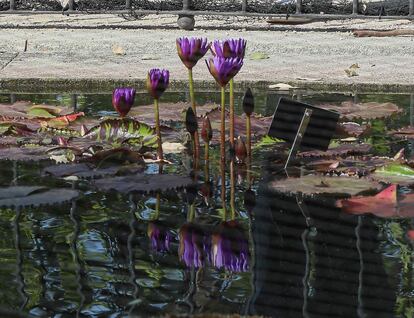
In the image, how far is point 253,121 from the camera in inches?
135

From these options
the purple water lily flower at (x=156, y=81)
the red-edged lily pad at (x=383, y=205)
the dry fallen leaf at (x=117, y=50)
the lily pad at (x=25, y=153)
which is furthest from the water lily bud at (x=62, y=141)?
the dry fallen leaf at (x=117, y=50)

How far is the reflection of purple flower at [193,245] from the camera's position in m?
2.02

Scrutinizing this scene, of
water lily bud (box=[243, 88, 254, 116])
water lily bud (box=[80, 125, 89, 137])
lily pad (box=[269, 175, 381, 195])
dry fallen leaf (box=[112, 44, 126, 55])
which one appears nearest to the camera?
A: lily pad (box=[269, 175, 381, 195])

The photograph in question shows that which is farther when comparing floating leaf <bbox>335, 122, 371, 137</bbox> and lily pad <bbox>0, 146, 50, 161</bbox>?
floating leaf <bbox>335, 122, 371, 137</bbox>

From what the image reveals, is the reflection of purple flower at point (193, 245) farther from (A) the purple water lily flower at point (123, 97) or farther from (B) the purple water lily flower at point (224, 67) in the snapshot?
(A) the purple water lily flower at point (123, 97)

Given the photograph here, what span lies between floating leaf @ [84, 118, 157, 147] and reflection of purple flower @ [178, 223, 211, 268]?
0.85m

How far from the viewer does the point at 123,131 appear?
3104 millimetres

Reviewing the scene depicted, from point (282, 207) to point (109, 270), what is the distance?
0.60m

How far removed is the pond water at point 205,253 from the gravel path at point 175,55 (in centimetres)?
207

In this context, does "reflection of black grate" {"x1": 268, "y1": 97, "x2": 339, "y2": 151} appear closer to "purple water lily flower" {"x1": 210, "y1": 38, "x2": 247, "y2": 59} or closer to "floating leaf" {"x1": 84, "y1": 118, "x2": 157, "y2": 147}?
"purple water lily flower" {"x1": 210, "y1": 38, "x2": 247, "y2": 59}

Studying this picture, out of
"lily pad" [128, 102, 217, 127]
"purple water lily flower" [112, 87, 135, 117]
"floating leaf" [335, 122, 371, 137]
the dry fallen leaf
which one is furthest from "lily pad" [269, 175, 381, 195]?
the dry fallen leaf

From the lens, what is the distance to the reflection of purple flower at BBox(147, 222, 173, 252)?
2114 mm

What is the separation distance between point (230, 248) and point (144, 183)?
1.74 ft

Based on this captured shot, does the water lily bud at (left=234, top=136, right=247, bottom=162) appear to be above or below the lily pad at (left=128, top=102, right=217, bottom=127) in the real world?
above
